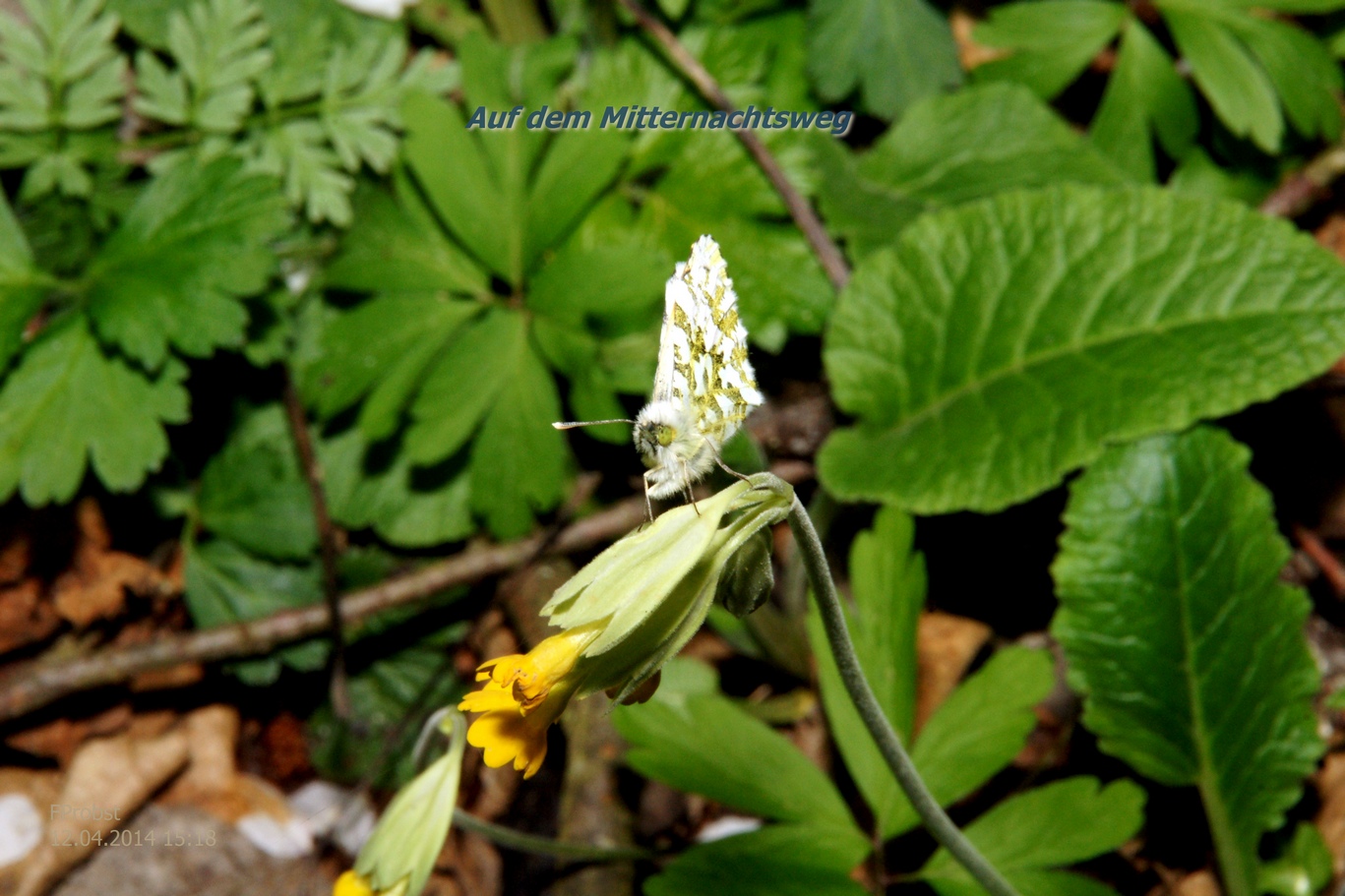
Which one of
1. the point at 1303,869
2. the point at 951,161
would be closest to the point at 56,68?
the point at 951,161

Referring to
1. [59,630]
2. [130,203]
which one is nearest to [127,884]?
[59,630]

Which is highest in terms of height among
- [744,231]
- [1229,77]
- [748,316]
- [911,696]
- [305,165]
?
[1229,77]

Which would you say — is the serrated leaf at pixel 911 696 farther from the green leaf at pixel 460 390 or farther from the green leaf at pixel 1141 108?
the green leaf at pixel 1141 108

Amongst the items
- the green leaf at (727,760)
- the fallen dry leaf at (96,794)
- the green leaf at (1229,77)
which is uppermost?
the green leaf at (1229,77)

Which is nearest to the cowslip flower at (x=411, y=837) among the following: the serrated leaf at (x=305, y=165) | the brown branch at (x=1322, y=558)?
the serrated leaf at (x=305, y=165)

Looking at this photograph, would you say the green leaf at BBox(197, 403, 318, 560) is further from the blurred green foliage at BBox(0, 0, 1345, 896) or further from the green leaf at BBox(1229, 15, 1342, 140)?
the green leaf at BBox(1229, 15, 1342, 140)

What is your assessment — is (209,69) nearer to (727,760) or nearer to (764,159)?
(764,159)

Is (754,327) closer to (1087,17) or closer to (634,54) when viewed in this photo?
(634,54)

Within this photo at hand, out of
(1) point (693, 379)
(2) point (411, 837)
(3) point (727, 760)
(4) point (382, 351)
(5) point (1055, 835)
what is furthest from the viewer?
(4) point (382, 351)
